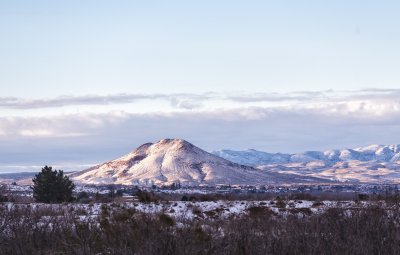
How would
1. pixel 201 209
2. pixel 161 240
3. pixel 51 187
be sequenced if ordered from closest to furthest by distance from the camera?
pixel 161 240
pixel 201 209
pixel 51 187

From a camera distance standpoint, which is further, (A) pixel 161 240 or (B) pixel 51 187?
(B) pixel 51 187

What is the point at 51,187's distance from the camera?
57375mm

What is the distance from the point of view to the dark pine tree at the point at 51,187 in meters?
56.8

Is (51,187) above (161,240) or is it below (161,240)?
above

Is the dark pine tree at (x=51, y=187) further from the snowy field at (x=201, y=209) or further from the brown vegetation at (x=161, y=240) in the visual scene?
the brown vegetation at (x=161, y=240)

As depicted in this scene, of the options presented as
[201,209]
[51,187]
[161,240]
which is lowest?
[161,240]

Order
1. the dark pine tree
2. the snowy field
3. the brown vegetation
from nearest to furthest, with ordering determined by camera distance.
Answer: the brown vegetation, the snowy field, the dark pine tree

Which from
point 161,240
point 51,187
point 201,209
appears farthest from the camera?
point 51,187

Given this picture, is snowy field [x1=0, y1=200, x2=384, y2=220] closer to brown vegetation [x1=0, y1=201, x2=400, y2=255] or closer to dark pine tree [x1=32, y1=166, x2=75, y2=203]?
brown vegetation [x1=0, y1=201, x2=400, y2=255]

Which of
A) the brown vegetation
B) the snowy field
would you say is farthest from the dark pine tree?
the brown vegetation

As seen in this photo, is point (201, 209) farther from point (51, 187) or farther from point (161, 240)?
point (161, 240)

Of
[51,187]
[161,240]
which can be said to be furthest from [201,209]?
[161,240]

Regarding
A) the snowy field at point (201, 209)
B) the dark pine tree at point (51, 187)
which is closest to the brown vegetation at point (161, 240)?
the snowy field at point (201, 209)

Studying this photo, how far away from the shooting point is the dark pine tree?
2238 inches
